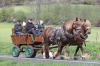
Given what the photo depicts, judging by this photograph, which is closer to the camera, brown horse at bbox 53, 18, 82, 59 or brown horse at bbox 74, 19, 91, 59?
brown horse at bbox 53, 18, 82, 59

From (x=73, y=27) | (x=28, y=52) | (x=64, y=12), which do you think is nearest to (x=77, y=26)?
(x=73, y=27)

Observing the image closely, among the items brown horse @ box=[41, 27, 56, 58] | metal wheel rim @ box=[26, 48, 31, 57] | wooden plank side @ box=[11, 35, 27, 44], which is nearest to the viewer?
brown horse @ box=[41, 27, 56, 58]

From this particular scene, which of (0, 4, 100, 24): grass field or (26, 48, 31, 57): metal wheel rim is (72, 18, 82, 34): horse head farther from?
(0, 4, 100, 24): grass field

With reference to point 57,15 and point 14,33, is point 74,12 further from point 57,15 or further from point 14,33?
point 14,33

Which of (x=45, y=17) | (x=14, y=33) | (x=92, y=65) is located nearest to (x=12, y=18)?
(x=45, y=17)

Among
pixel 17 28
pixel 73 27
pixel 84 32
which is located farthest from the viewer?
pixel 17 28

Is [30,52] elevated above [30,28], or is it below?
below

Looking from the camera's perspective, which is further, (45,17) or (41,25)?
(45,17)

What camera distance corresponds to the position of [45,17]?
7138cm

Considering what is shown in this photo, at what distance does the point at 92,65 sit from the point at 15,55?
293 inches

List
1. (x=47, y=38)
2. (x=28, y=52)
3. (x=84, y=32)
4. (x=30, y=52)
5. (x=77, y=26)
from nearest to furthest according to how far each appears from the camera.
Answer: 1. (x=77, y=26)
2. (x=84, y=32)
3. (x=47, y=38)
4. (x=30, y=52)
5. (x=28, y=52)

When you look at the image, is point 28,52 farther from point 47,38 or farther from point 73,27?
point 73,27

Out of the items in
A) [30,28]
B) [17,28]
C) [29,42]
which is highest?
[30,28]

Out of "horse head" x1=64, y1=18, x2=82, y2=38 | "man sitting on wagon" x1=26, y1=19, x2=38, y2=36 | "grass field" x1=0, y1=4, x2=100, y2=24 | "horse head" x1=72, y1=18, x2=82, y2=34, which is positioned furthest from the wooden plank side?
"grass field" x1=0, y1=4, x2=100, y2=24
